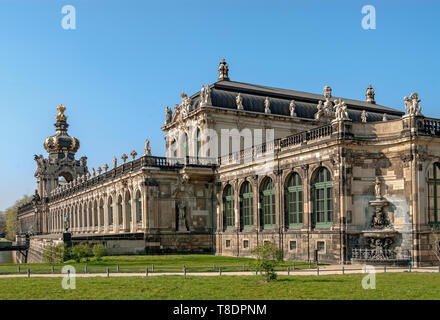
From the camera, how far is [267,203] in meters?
47.1

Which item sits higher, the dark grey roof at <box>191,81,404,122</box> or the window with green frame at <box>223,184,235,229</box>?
the dark grey roof at <box>191,81,404,122</box>

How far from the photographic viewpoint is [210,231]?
55.4 m

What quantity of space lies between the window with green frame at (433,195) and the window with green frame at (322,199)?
639 cm

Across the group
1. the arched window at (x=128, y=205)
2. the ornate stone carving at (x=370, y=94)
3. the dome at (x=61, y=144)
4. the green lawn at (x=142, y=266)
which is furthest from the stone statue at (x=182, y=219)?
the dome at (x=61, y=144)

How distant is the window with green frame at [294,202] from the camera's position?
1681 inches

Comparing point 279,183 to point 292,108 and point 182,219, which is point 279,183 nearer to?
point 182,219

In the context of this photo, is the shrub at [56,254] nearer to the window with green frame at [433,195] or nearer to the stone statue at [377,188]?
the stone statue at [377,188]

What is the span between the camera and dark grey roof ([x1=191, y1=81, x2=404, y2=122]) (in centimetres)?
5966

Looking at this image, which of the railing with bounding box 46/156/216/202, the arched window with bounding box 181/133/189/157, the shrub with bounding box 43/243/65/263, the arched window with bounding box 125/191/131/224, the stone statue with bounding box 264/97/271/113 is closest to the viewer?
the shrub with bounding box 43/243/65/263

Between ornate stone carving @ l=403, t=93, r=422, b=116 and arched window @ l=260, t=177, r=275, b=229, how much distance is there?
13036mm

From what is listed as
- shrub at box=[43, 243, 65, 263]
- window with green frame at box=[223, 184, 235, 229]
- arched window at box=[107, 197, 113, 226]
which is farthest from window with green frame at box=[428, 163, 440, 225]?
arched window at box=[107, 197, 113, 226]

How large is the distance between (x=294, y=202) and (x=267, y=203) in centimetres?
401

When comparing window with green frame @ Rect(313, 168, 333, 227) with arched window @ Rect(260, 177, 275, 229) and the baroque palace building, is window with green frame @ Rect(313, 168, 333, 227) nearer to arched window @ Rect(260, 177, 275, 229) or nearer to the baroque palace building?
the baroque palace building
